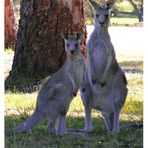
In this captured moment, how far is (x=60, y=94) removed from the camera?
19.4ft

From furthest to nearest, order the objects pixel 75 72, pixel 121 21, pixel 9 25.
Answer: pixel 121 21, pixel 9 25, pixel 75 72

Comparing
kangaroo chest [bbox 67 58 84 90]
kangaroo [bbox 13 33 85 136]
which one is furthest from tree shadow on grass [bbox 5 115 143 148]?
kangaroo chest [bbox 67 58 84 90]

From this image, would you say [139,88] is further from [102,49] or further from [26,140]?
[26,140]

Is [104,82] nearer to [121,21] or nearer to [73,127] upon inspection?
[73,127]

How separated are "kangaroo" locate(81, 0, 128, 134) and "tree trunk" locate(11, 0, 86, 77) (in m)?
3.12

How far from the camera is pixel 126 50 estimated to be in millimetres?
19484

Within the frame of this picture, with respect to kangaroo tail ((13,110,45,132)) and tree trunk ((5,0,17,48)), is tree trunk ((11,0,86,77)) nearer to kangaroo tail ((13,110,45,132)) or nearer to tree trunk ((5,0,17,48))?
kangaroo tail ((13,110,45,132))

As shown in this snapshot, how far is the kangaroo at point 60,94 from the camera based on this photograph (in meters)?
5.88

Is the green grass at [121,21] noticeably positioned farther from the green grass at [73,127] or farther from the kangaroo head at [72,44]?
the kangaroo head at [72,44]

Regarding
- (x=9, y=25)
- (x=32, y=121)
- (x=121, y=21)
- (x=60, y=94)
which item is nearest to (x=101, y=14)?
(x=60, y=94)

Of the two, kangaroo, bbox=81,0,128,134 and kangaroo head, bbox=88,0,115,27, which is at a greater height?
kangaroo head, bbox=88,0,115,27

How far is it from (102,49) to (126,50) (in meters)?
13.2

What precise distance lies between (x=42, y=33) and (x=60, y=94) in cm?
364

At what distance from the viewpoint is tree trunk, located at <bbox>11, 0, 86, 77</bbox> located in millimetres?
9383
